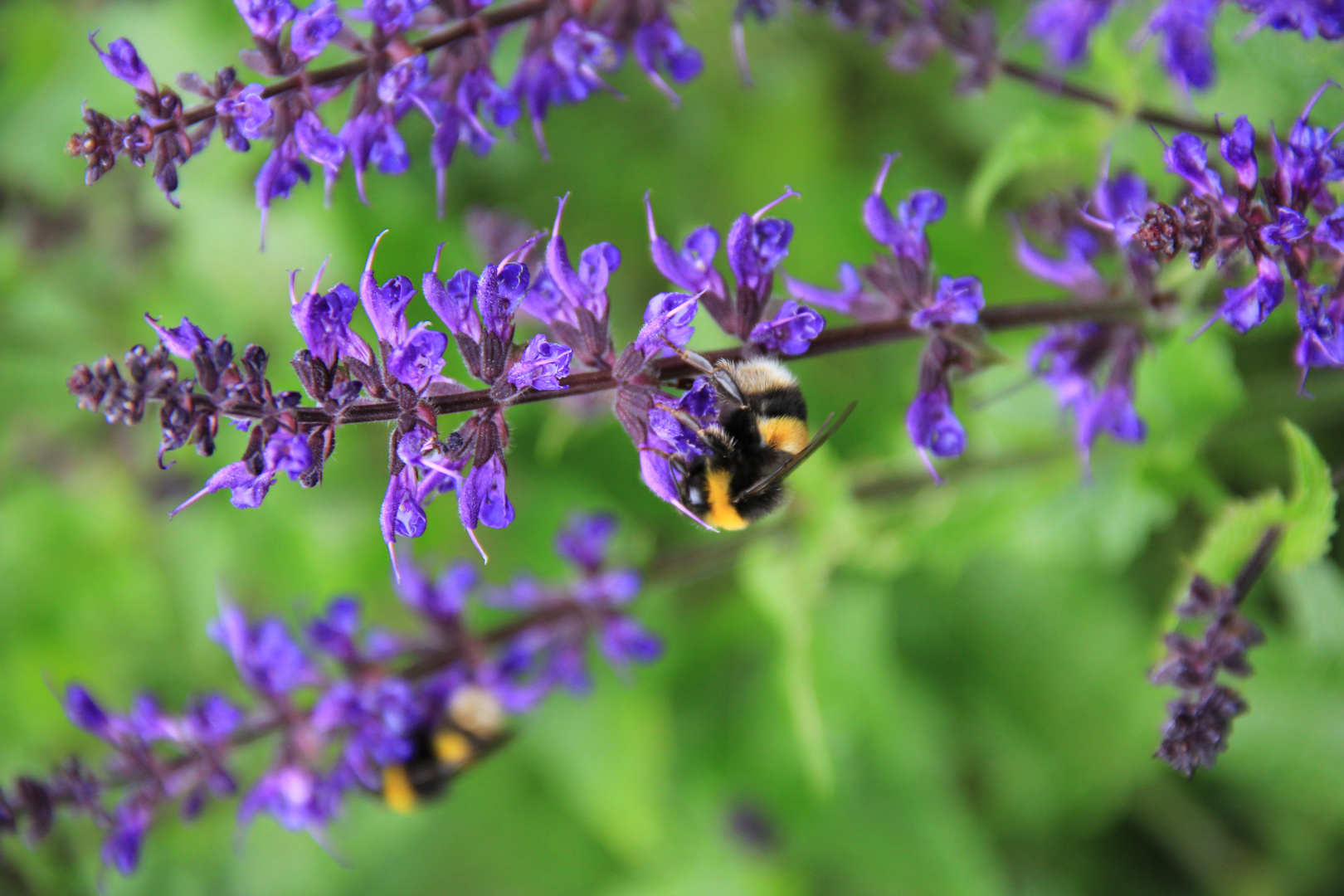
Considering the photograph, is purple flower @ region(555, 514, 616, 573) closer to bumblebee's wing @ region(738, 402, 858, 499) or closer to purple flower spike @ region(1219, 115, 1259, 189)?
bumblebee's wing @ region(738, 402, 858, 499)

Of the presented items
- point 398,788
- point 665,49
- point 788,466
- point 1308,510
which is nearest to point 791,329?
point 788,466

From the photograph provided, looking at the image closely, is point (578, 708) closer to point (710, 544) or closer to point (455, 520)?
point (455, 520)

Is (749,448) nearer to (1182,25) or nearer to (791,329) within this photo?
(791,329)

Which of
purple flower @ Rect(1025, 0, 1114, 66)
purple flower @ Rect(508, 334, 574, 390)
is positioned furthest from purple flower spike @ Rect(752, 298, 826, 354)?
purple flower @ Rect(1025, 0, 1114, 66)

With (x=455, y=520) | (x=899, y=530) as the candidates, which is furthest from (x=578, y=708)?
(x=899, y=530)

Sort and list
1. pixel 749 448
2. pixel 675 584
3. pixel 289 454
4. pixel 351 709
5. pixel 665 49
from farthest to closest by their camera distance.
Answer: pixel 675 584
pixel 351 709
pixel 665 49
pixel 749 448
pixel 289 454

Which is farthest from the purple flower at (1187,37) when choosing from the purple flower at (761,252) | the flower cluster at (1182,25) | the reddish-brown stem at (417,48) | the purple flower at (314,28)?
the purple flower at (314,28)

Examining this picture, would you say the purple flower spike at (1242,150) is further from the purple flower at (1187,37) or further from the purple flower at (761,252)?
the purple flower at (761,252)
